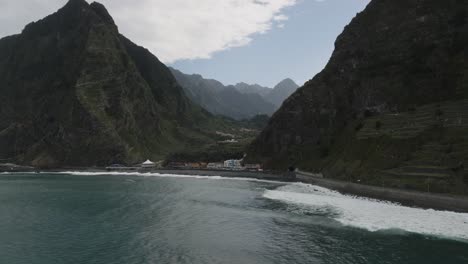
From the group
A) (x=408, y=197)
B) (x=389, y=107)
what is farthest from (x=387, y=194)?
(x=389, y=107)

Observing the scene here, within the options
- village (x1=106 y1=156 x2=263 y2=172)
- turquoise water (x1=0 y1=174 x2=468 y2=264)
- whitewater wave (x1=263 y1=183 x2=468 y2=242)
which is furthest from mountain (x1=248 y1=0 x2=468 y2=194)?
turquoise water (x1=0 y1=174 x2=468 y2=264)

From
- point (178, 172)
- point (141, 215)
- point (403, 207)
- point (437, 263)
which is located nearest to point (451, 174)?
point (403, 207)

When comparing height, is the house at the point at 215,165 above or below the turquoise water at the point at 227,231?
above

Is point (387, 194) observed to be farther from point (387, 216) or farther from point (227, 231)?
point (227, 231)

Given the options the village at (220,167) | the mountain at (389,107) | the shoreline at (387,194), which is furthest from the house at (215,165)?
the shoreline at (387,194)

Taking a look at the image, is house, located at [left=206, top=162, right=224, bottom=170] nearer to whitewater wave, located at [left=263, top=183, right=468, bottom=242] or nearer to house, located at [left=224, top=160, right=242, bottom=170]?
house, located at [left=224, top=160, right=242, bottom=170]

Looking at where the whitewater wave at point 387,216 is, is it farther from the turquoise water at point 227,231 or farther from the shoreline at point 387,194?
the shoreline at point 387,194
